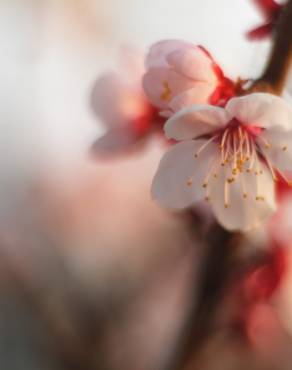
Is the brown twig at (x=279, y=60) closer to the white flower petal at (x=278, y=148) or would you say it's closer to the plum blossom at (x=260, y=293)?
the white flower petal at (x=278, y=148)

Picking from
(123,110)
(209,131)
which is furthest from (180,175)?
(123,110)

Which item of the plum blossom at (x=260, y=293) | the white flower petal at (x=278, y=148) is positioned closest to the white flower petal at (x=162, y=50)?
the white flower petal at (x=278, y=148)

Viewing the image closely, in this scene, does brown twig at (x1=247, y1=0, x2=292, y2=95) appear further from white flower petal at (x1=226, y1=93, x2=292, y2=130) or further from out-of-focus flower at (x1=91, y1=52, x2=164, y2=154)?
out-of-focus flower at (x1=91, y1=52, x2=164, y2=154)

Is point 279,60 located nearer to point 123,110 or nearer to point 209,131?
point 209,131

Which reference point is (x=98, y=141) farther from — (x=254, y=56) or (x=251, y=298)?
(x=251, y=298)

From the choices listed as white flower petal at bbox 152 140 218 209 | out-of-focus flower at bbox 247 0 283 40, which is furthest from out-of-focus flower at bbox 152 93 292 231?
out-of-focus flower at bbox 247 0 283 40

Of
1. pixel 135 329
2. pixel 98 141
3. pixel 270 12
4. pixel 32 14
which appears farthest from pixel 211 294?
pixel 32 14
